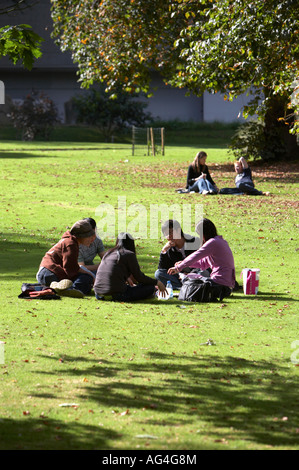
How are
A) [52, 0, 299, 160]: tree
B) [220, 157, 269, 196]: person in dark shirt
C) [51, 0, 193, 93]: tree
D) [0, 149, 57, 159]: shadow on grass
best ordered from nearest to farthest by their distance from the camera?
[52, 0, 299, 160]: tree
[220, 157, 269, 196]: person in dark shirt
[51, 0, 193, 93]: tree
[0, 149, 57, 159]: shadow on grass

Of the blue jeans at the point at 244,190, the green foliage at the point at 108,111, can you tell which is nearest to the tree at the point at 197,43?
the blue jeans at the point at 244,190

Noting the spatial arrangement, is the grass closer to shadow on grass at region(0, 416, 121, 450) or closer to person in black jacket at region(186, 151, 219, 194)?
shadow on grass at region(0, 416, 121, 450)

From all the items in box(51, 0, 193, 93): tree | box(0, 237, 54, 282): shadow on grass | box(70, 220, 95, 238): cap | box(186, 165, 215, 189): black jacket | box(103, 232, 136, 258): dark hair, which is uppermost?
box(51, 0, 193, 93): tree

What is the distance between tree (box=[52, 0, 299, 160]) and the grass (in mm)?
4893

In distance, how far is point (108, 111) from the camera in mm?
47250

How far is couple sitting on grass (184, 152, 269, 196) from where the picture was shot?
21578mm

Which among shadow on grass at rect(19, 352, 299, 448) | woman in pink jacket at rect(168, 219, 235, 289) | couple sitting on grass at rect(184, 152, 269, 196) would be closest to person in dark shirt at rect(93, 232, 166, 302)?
woman in pink jacket at rect(168, 219, 235, 289)

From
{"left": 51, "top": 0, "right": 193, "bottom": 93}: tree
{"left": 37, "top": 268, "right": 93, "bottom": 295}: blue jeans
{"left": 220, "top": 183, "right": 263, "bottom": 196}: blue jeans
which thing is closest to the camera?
{"left": 37, "top": 268, "right": 93, "bottom": 295}: blue jeans

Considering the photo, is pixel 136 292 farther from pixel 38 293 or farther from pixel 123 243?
pixel 38 293

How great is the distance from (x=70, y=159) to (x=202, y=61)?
14371 mm

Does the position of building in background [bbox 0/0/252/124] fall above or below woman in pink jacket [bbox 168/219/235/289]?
above

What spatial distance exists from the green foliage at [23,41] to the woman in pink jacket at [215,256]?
11.2 feet

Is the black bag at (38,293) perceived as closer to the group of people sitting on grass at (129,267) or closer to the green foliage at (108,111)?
the group of people sitting on grass at (129,267)

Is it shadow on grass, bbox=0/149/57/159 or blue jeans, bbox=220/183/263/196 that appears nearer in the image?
blue jeans, bbox=220/183/263/196
